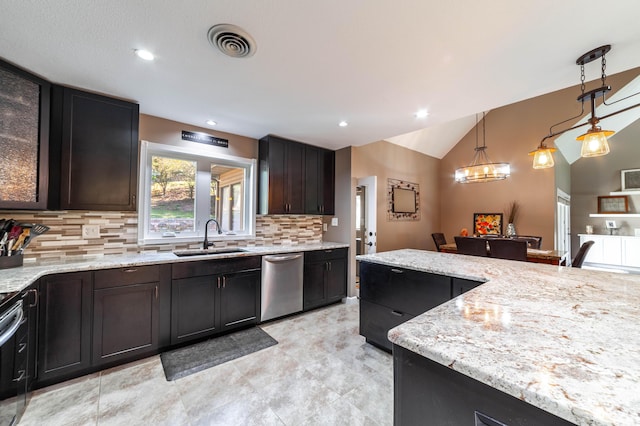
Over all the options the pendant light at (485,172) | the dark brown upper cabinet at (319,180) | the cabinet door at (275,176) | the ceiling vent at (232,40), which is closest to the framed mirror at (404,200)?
the pendant light at (485,172)

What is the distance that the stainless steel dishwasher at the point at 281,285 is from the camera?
2896 millimetres

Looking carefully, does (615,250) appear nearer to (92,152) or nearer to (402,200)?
(402,200)

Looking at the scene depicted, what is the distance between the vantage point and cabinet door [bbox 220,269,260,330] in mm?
2596

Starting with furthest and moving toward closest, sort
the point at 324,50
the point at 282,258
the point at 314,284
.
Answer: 1. the point at 314,284
2. the point at 282,258
3. the point at 324,50

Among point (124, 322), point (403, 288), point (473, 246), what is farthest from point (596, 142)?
point (124, 322)

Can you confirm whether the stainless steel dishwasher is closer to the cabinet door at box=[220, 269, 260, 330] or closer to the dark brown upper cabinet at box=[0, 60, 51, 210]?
the cabinet door at box=[220, 269, 260, 330]

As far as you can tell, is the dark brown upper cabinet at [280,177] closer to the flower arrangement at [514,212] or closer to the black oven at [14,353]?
the black oven at [14,353]

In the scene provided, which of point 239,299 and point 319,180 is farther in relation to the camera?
point 319,180

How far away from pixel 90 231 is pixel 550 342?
10.9 ft

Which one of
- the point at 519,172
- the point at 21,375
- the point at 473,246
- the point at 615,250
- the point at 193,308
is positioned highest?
the point at 519,172

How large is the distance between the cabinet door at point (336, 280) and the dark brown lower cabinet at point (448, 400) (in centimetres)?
262

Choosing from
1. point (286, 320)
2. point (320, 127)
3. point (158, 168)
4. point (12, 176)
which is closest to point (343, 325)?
point (286, 320)

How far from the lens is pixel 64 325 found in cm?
185

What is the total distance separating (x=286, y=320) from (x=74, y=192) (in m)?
2.44
